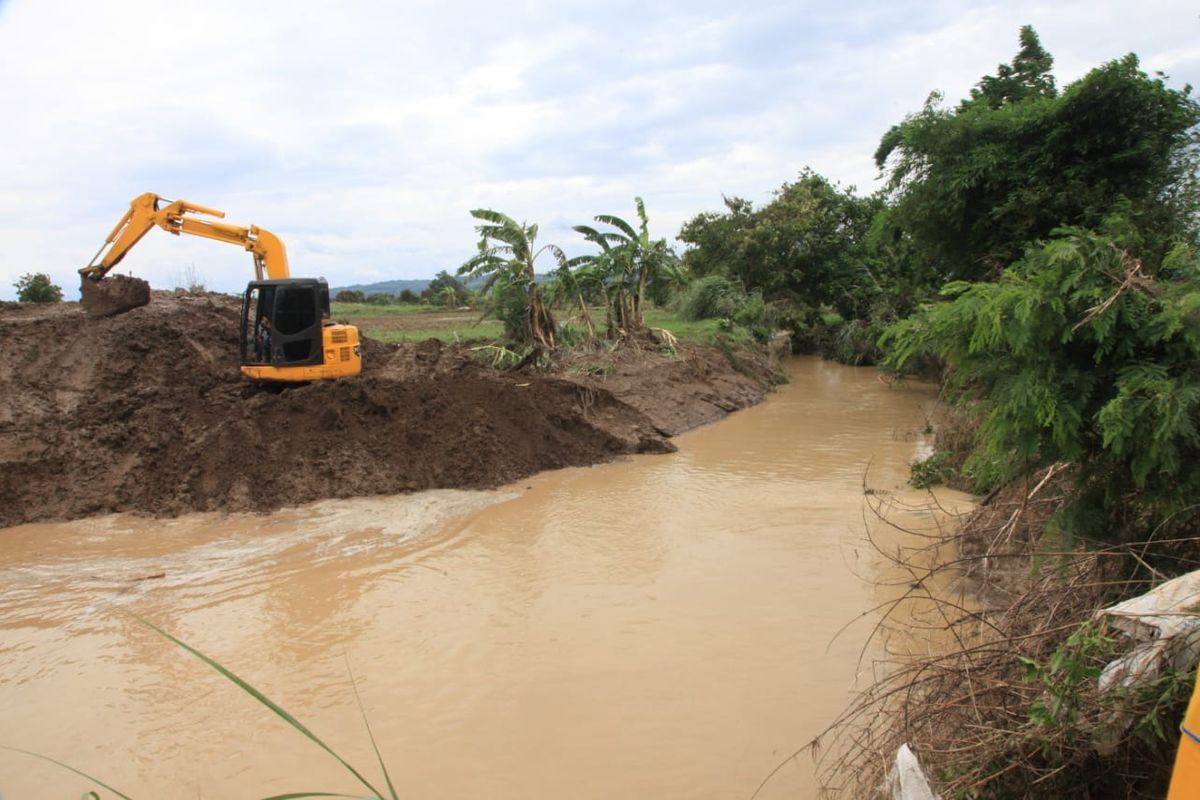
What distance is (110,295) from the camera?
12.5 metres

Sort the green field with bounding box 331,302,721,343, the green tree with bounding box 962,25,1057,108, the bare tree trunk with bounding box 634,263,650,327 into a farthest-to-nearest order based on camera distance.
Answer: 1. the green field with bounding box 331,302,721,343
2. the bare tree trunk with bounding box 634,263,650,327
3. the green tree with bounding box 962,25,1057,108

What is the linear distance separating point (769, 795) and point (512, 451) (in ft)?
26.0

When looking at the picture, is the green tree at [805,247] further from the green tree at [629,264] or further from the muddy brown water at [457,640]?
the muddy brown water at [457,640]

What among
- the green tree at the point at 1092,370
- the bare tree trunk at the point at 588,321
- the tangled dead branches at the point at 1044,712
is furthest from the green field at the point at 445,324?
the tangled dead branches at the point at 1044,712

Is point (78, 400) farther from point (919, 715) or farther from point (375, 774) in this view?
point (919, 715)

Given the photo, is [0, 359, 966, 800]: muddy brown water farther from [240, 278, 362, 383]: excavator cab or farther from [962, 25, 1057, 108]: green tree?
[962, 25, 1057, 108]: green tree

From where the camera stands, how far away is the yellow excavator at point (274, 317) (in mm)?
10836

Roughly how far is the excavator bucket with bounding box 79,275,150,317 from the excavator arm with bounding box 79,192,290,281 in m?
0.17

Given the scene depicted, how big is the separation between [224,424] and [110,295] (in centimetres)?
439

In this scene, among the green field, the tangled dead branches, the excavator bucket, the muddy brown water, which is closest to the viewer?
the tangled dead branches

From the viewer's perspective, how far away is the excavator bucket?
12.4 meters

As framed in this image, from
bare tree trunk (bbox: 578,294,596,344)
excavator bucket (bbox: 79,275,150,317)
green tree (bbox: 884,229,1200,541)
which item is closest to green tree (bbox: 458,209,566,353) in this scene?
bare tree trunk (bbox: 578,294,596,344)

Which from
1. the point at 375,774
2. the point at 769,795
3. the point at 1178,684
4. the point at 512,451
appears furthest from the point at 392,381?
the point at 1178,684

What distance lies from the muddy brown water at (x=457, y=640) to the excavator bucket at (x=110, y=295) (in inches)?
200
